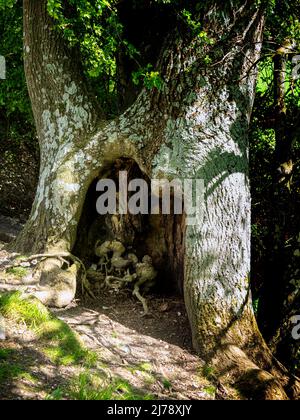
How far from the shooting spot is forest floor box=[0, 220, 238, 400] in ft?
11.4

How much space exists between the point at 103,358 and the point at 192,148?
2.41 m

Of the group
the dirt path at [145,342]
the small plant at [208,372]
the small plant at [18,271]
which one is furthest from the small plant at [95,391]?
the small plant at [18,271]

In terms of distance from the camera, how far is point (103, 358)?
4.21 meters

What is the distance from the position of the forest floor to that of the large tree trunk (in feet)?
1.01

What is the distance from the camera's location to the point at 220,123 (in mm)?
5152

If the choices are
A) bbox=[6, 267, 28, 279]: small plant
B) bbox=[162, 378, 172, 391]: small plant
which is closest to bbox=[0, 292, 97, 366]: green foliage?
bbox=[162, 378, 172, 391]: small plant

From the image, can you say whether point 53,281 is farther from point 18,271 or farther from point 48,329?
point 48,329

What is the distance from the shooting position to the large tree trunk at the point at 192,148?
4730 mm

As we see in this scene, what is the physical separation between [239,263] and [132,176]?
193cm

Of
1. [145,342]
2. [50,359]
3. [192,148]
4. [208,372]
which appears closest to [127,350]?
[145,342]

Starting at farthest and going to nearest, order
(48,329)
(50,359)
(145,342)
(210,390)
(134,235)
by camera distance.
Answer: (134,235), (145,342), (210,390), (48,329), (50,359)

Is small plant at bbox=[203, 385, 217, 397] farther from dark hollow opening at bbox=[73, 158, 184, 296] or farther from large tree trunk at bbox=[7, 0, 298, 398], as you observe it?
dark hollow opening at bbox=[73, 158, 184, 296]

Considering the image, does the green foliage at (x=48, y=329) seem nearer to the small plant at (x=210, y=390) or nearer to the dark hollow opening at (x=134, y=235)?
the small plant at (x=210, y=390)
